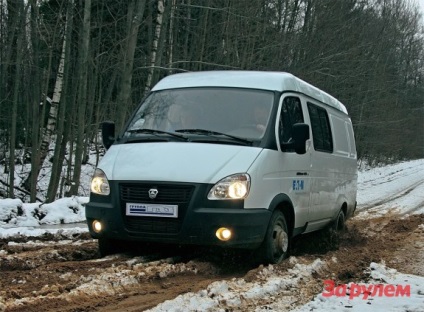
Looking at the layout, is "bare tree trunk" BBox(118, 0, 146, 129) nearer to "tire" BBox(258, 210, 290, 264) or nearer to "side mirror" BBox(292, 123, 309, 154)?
"side mirror" BBox(292, 123, 309, 154)

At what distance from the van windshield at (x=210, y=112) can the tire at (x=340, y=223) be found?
2.94 m

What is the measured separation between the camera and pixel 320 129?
7.47 m

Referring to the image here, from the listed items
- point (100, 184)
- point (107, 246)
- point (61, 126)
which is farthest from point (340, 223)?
point (61, 126)

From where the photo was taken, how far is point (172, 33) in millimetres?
20578

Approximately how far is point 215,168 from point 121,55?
39.0ft

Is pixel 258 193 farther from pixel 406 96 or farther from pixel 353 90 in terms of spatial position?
pixel 406 96

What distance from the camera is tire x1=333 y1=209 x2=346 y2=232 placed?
8.20 metres

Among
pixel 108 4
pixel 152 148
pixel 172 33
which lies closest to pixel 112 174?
pixel 152 148

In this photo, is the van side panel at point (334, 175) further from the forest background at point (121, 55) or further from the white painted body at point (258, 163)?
the forest background at point (121, 55)

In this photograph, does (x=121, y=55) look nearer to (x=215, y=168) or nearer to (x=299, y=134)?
(x=299, y=134)

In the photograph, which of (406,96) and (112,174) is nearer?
(112,174)

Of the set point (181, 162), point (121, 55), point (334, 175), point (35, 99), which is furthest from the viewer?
point (35, 99)

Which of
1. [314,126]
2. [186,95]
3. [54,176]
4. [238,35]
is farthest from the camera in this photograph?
[238,35]

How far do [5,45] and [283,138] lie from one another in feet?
43.2
